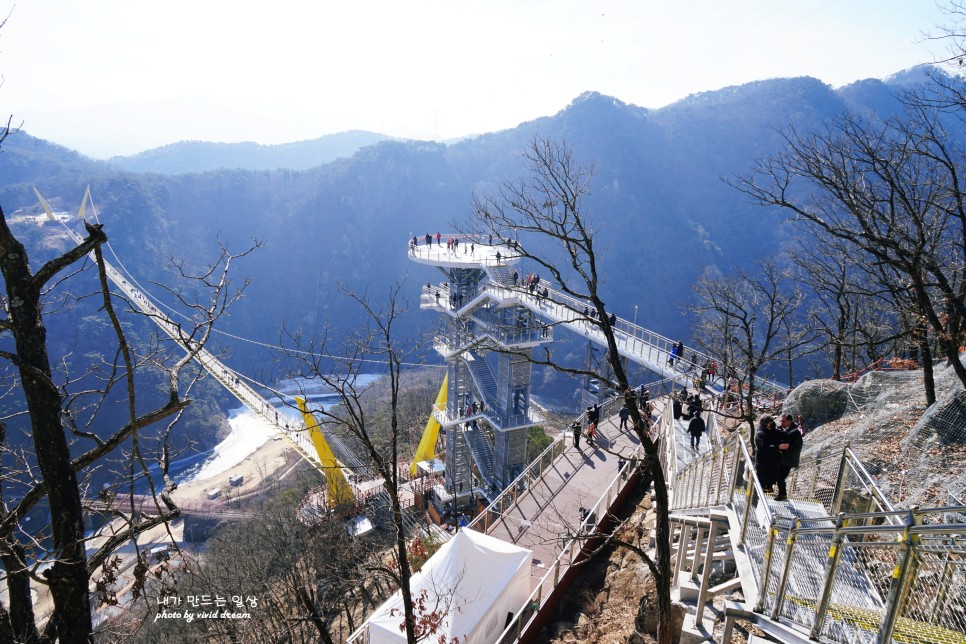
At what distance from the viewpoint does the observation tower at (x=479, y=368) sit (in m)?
22.6

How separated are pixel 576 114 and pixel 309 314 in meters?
88.3

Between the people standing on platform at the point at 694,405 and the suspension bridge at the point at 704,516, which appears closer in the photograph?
the suspension bridge at the point at 704,516

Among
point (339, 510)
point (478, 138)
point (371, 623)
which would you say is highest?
point (478, 138)

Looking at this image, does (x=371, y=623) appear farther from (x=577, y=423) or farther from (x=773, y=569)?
(x=577, y=423)

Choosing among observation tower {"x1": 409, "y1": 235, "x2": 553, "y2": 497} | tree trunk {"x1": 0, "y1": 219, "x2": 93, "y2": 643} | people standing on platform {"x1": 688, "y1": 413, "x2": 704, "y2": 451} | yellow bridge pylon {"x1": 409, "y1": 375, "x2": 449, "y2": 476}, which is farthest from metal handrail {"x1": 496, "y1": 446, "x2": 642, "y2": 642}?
yellow bridge pylon {"x1": 409, "y1": 375, "x2": 449, "y2": 476}

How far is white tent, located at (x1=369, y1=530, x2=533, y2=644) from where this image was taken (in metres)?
9.20

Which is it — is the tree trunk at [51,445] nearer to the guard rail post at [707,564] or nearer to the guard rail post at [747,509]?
the guard rail post at [747,509]

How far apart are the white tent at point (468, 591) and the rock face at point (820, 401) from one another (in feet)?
26.6

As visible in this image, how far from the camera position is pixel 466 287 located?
83.8 feet

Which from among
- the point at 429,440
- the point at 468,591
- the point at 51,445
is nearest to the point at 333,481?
the point at 429,440

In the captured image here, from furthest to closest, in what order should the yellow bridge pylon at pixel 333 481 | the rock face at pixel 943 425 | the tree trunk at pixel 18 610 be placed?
the yellow bridge pylon at pixel 333 481 < the rock face at pixel 943 425 < the tree trunk at pixel 18 610

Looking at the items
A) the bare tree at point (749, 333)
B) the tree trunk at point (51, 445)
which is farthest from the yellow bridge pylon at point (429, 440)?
the tree trunk at point (51, 445)

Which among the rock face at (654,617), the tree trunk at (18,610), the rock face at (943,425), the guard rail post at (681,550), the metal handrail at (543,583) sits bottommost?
the metal handrail at (543,583)

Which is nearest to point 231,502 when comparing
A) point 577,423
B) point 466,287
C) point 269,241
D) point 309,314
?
point 466,287
